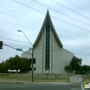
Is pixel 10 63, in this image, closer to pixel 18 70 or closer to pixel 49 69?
pixel 18 70

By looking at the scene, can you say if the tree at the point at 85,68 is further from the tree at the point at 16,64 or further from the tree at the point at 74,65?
the tree at the point at 16,64

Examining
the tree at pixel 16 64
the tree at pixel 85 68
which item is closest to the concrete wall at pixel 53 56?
the tree at pixel 85 68

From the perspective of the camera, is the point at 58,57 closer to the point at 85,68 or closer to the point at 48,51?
the point at 48,51

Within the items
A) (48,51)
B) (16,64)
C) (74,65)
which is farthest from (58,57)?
(16,64)

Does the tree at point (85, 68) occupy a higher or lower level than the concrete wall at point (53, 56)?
lower

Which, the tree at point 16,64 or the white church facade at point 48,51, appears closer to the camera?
the tree at point 16,64

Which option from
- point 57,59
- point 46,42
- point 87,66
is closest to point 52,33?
point 46,42

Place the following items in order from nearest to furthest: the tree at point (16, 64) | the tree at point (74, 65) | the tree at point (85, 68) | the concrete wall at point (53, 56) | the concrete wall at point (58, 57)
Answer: the tree at point (16, 64) < the concrete wall at point (53, 56) < the concrete wall at point (58, 57) < the tree at point (74, 65) < the tree at point (85, 68)

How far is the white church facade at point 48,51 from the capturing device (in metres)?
120

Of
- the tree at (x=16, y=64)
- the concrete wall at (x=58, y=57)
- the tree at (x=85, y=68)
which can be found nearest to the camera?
the tree at (x=16, y=64)

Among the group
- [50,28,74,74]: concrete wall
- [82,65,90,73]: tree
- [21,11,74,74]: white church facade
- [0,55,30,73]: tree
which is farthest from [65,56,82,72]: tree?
[0,55,30,73]: tree

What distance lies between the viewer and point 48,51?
Answer: 396 ft

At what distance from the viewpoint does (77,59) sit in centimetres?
12725

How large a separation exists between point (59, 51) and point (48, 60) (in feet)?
35.1
